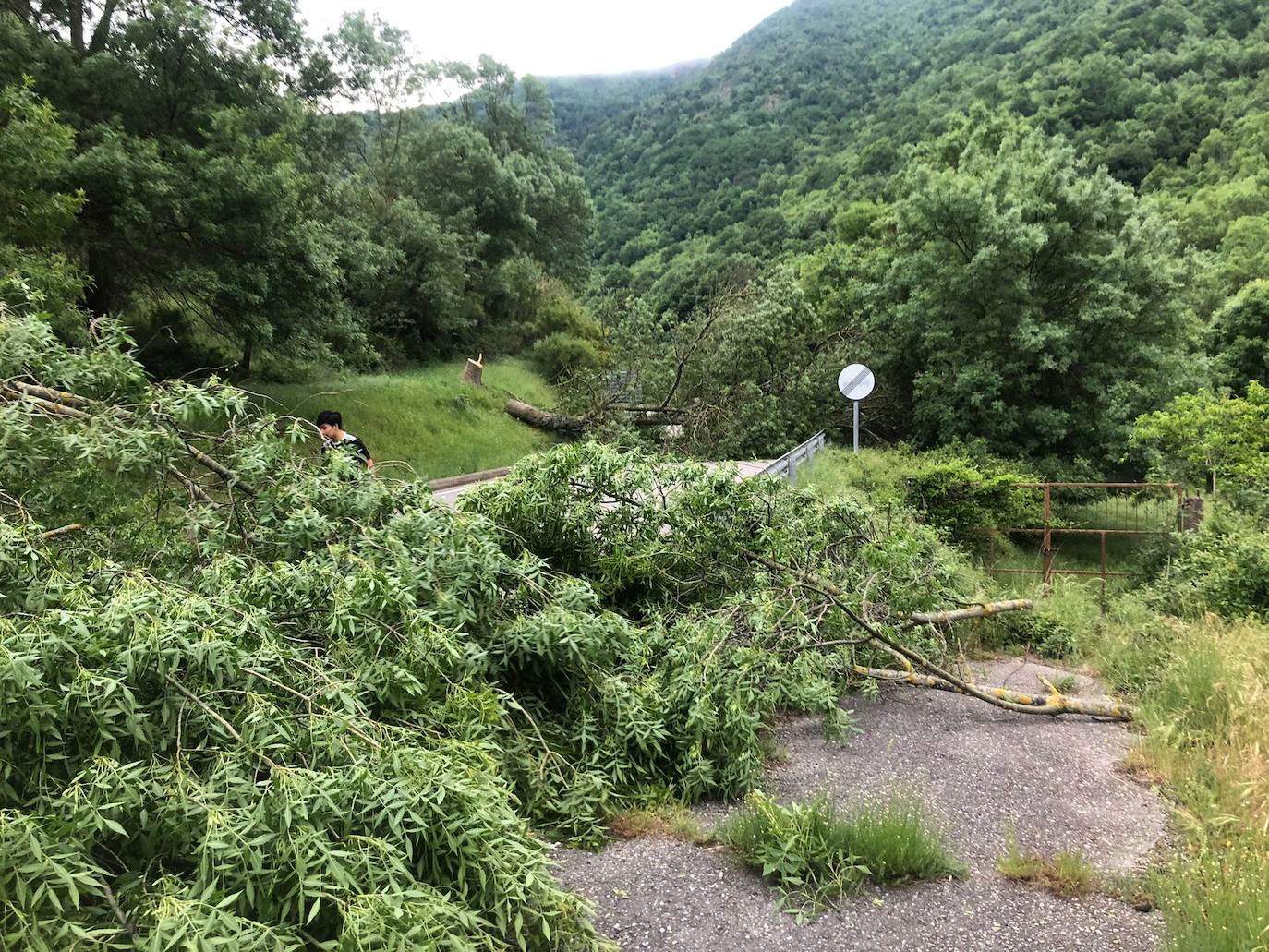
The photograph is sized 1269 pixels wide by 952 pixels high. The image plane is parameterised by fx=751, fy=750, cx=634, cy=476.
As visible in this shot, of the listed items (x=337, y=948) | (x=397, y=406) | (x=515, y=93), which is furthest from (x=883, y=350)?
(x=515, y=93)

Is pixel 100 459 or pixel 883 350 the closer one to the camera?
pixel 100 459

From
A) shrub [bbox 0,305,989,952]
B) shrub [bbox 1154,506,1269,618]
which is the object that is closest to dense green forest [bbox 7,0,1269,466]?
shrub [bbox 0,305,989,952]

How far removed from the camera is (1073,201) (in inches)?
679

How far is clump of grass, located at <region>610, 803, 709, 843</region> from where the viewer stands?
3674mm

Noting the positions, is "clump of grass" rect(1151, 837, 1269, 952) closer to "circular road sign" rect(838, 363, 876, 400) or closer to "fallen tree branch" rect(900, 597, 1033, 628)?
"fallen tree branch" rect(900, 597, 1033, 628)

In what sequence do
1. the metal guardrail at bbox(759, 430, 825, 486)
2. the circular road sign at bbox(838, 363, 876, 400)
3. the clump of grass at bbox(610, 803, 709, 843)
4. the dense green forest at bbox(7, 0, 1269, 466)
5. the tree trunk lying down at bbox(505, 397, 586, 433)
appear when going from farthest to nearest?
the tree trunk lying down at bbox(505, 397, 586, 433)
the circular road sign at bbox(838, 363, 876, 400)
the dense green forest at bbox(7, 0, 1269, 466)
the metal guardrail at bbox(759, 430, 825, 486)
the clump of grass at bbox(610, 803, 709, 843)

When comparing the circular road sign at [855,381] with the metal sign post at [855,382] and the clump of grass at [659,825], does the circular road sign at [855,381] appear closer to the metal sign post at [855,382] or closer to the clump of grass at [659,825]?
the metal sign post at [855,382]

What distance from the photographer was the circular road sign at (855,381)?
504 inches

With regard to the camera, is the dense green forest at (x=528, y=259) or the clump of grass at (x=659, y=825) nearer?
the clump of grass at (x=659, y=825)

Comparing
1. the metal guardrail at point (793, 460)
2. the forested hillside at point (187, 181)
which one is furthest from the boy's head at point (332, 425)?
the metal guardrail at point (793, 460)

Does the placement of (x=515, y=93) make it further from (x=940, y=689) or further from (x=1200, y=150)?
(x=1200, y=150)

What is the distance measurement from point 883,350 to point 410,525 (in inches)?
713

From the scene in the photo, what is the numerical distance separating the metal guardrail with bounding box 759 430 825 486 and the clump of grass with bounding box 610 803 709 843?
4.62 m

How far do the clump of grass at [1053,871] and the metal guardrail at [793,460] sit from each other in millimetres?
4804
